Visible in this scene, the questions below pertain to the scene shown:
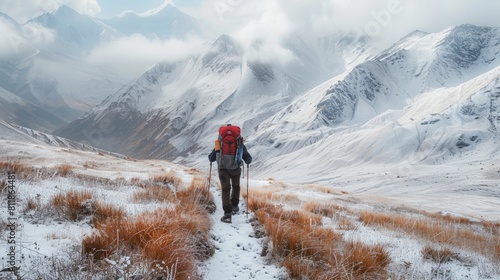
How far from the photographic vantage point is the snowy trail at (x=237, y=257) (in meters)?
5.11

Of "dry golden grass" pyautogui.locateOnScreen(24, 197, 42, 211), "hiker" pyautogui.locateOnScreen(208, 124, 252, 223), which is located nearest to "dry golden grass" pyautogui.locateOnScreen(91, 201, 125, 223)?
"dry golden grass" pyautogui.locateOnScreen(24, 197, 42, 211)

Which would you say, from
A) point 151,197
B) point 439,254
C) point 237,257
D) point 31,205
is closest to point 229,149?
point 151,197

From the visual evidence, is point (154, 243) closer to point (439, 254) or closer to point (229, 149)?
point (229, 149)

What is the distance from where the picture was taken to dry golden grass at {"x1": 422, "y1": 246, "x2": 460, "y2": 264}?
6691mm

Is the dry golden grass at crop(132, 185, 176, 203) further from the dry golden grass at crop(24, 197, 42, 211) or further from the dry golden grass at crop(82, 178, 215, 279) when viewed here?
the dry golden grass at crop(82, 178, 215, 279)

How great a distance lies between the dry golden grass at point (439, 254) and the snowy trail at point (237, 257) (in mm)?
3493

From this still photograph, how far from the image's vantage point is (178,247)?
4555 millimetres

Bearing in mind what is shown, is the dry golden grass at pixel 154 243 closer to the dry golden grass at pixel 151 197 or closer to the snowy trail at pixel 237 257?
the snowy trail at pixel 237 257

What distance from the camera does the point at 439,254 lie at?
6801mm

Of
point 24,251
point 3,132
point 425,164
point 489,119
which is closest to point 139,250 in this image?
point 24,251

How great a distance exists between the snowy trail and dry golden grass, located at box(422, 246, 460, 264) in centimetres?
349

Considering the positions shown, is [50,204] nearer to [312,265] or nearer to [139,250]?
[139,250]

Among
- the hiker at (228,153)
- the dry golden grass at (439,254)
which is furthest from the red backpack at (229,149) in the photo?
the dry golden grass at (439,254)

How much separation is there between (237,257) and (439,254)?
4263 millimetres
